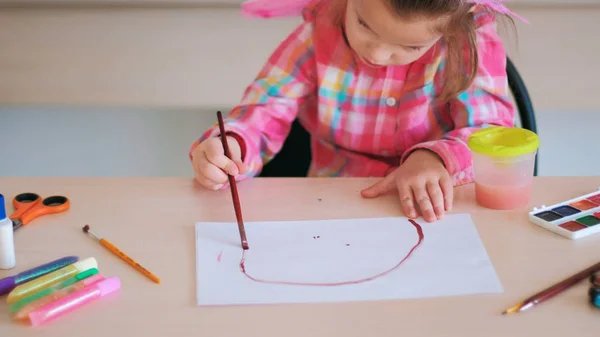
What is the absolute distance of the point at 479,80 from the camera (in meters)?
1.08

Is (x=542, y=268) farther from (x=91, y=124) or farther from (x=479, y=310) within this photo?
(x=91, y=124)

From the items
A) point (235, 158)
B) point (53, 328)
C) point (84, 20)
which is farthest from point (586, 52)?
point (53, 328)

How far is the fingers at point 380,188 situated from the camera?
94cm

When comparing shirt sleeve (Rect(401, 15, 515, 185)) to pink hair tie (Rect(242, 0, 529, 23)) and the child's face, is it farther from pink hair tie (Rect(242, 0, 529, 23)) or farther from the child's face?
pink hair tie (Rect(242, 0, 529, 23))

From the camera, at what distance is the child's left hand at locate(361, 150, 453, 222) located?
89 centimetres

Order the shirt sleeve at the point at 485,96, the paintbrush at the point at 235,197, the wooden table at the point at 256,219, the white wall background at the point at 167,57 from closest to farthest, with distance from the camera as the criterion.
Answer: the wooden table at the point at 256,219, the paintbrush at the point at 235,197, the shirt sleeve at the point at 485,96, the white wall background at the point at 167,57

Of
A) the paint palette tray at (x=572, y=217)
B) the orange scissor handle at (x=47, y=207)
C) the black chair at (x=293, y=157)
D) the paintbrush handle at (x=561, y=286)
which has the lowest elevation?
the black chair at (x=293, y=157)

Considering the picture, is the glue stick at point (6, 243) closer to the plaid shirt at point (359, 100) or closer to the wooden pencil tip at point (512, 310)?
the plaid shirt at point (359, 100)

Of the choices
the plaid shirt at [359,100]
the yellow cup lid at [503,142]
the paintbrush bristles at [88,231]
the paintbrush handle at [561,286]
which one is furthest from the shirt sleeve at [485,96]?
the paintbrush bristles at [88,231]

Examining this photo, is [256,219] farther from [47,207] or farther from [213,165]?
[47,207]

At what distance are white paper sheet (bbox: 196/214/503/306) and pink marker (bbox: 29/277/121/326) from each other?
9 centimetres

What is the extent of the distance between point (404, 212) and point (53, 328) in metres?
0.42

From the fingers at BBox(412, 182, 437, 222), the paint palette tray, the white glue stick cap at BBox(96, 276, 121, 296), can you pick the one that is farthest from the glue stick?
the paint palette tray

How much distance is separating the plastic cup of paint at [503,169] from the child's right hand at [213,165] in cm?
29
